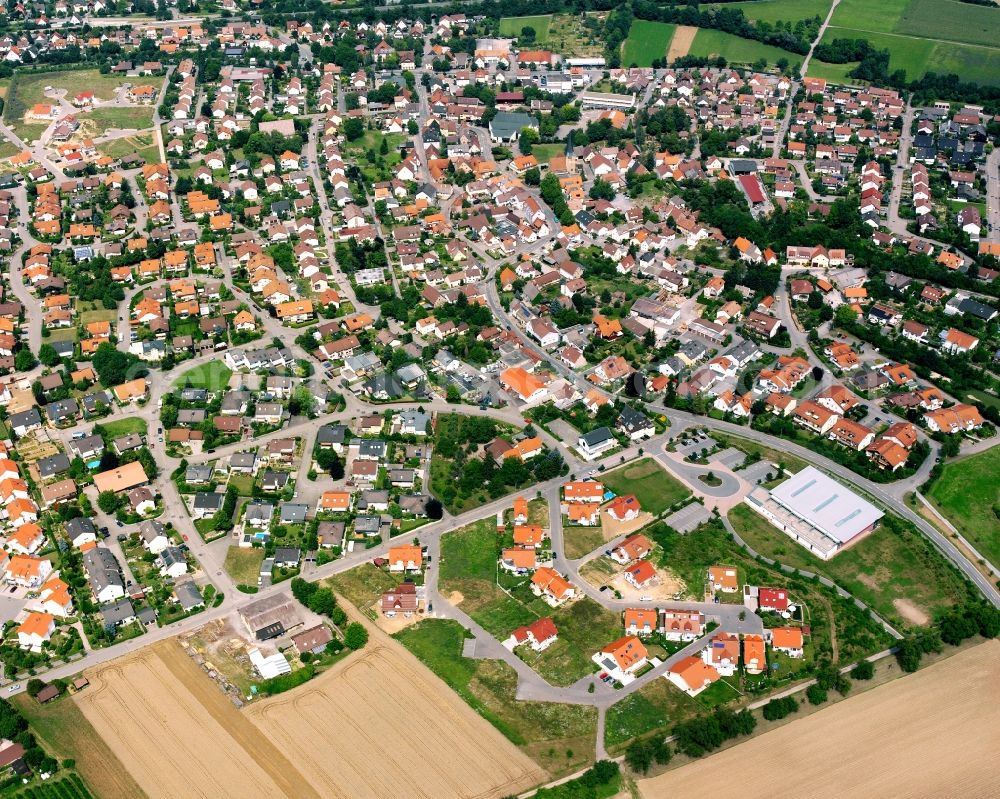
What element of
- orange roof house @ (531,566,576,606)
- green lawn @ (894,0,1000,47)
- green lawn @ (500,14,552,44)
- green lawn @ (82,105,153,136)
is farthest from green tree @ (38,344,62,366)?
green lawn @ (894,0,1000,47)

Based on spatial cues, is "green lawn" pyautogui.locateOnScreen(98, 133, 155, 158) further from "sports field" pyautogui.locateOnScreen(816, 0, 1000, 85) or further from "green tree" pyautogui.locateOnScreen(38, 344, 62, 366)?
"sports field" pyautogui.locateOnScreen(816, 0, 1000, 85)

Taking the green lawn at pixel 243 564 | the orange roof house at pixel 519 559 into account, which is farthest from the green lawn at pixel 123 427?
the orange roof house at pixel 519 559

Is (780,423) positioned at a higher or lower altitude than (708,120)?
lower

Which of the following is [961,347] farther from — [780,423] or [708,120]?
[708,120]

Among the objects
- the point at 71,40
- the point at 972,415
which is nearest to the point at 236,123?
the point at 71,40

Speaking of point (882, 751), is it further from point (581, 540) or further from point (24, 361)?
point (24, 361)

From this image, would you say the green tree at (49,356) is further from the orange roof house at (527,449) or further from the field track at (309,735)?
the orange roof house at (527,449)

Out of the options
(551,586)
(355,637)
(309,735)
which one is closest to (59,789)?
(309,735)
